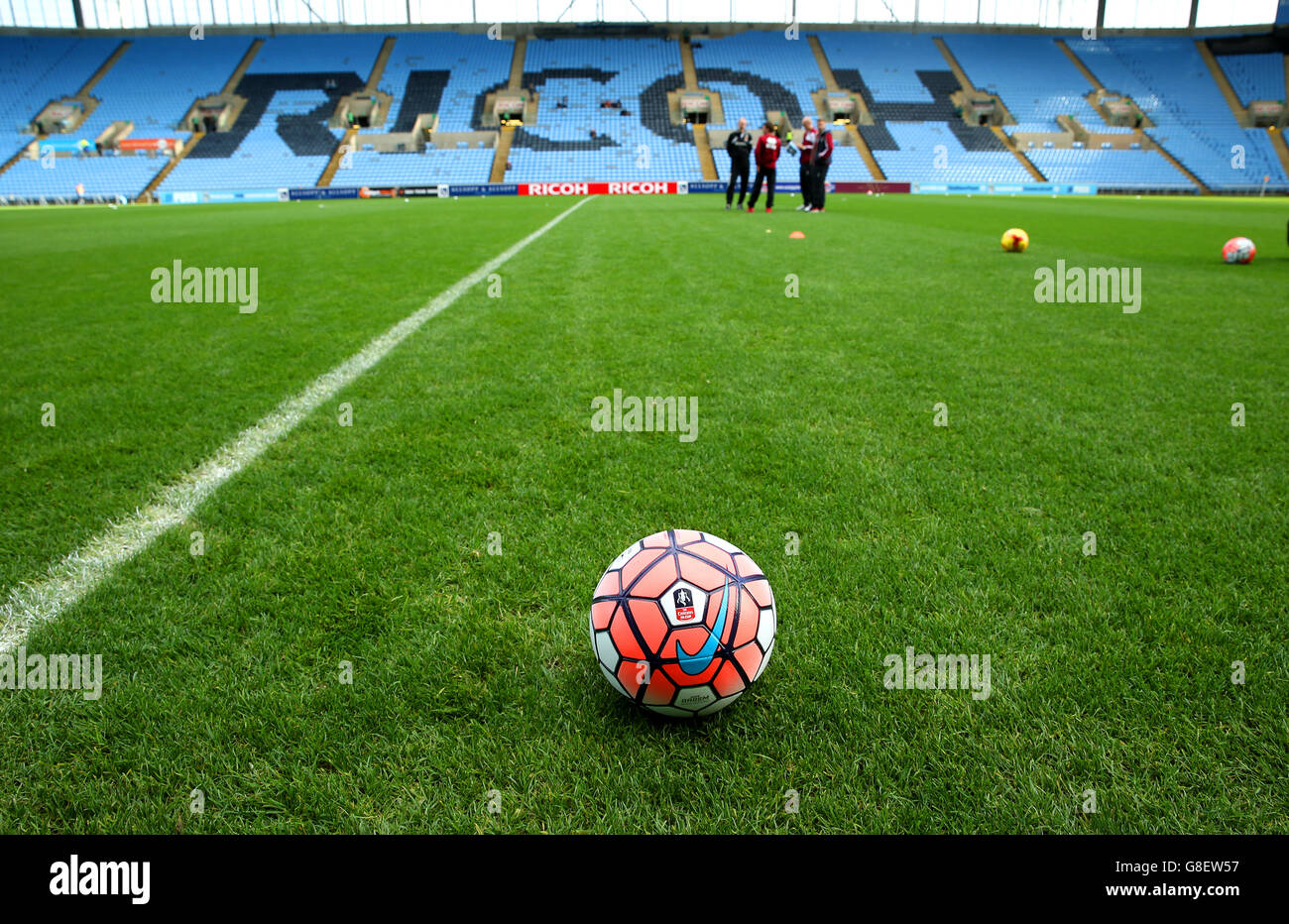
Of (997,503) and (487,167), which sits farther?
(487,167)

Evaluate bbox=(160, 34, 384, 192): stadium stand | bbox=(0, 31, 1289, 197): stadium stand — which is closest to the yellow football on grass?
bbox=(0, 31, 1289, 197): stadium stand

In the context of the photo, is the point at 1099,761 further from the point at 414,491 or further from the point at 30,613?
the point at 30,613

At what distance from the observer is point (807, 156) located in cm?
1670

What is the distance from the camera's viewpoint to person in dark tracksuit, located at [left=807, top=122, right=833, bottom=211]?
15836mm

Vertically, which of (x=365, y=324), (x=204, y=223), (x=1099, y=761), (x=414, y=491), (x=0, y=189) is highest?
(x=1099, y=761)

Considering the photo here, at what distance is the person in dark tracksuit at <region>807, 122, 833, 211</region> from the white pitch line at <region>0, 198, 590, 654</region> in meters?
13.8

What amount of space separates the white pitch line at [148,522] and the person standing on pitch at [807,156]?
13.2 metres

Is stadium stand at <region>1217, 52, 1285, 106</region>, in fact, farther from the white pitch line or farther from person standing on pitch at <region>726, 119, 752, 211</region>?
the white pitch line

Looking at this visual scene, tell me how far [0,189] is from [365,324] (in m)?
44.7

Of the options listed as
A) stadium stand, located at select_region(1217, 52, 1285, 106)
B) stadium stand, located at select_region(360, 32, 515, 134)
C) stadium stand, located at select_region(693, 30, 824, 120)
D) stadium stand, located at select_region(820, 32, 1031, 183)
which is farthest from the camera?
stadium stand, located at select_region(1217, 52, 1285, 106)

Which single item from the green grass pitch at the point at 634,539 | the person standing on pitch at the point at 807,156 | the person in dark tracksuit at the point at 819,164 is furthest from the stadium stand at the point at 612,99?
the green grass pitch at the point at 634,539

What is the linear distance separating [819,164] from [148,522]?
17036mm
